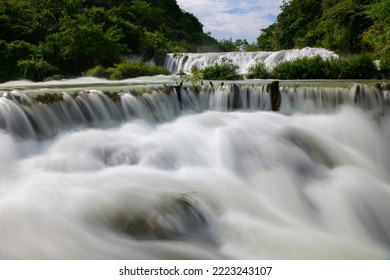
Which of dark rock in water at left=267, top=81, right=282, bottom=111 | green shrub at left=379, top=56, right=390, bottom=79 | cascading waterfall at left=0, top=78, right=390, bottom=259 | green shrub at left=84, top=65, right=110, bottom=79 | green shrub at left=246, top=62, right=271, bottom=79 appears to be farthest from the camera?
green shrub at left=84, top=65, right=110, bottom=79

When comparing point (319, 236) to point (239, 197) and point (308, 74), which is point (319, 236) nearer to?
point (239, 197)

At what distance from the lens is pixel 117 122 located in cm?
786

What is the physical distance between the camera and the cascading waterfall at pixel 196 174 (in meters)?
4.45

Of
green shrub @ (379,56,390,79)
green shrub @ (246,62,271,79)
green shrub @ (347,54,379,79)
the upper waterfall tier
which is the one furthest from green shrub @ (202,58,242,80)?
green shrub @ (379,56,390,79)

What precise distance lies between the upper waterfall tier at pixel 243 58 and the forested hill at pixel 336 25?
2803 mm

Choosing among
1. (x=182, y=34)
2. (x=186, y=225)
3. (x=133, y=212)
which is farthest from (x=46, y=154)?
(x=182, y=34)

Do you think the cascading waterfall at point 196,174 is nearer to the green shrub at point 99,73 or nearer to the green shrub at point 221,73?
the green shrub at point 221,73

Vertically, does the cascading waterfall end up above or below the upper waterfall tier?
below

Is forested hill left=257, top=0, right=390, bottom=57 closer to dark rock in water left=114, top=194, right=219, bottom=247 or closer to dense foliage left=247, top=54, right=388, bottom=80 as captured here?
dense foliage left=247, top=54, right=388, bottom=80

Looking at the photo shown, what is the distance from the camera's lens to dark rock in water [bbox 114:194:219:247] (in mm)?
4465

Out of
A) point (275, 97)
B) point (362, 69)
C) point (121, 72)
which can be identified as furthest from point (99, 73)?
point (362, 69)

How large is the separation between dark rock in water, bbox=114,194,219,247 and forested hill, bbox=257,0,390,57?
37.7ft

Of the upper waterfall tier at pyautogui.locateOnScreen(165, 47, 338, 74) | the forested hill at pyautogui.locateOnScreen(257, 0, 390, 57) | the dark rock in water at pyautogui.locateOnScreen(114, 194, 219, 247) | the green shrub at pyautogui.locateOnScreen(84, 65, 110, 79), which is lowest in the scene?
the dark rock in water at pyautogui.locateOnScreen(114, 194, 219, 247)

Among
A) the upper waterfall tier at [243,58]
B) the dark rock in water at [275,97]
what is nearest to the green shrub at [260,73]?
the upper waterfall tier at [243,58]
